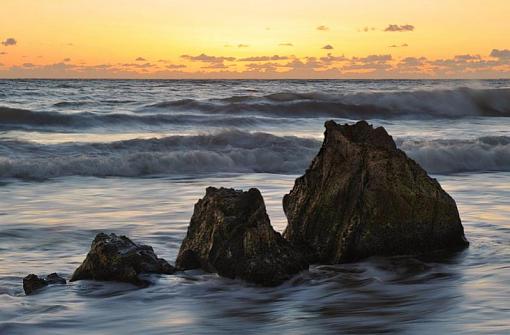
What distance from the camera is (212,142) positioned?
2020cm

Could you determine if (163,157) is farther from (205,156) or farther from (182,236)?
(182,236)

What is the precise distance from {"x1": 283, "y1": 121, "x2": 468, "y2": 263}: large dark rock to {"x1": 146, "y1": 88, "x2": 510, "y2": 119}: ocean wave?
24.7 meters

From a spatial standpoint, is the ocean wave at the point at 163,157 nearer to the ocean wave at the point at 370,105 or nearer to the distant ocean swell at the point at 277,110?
the distant ocean swell at the point at 277,110

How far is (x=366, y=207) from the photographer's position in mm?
7012

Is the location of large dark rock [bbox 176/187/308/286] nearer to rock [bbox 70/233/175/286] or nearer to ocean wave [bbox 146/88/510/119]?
rock [bbox 70/233/175/286]

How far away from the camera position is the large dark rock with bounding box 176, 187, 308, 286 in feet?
21.1

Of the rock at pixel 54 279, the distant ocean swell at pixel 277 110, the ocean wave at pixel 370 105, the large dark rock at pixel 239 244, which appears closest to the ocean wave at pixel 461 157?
the large dark rock at pixel 239 244

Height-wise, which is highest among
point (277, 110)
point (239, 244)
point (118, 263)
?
point (277, 110)

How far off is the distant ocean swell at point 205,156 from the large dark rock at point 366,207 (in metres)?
8.33

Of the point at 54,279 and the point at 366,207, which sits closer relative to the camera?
the point at 54,279

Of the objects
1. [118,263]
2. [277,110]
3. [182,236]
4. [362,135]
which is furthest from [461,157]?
[277,110]

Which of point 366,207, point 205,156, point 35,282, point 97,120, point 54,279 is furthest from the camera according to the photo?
point 97,120

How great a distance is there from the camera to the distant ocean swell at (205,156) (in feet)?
50.4

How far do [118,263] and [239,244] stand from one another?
0.97m
